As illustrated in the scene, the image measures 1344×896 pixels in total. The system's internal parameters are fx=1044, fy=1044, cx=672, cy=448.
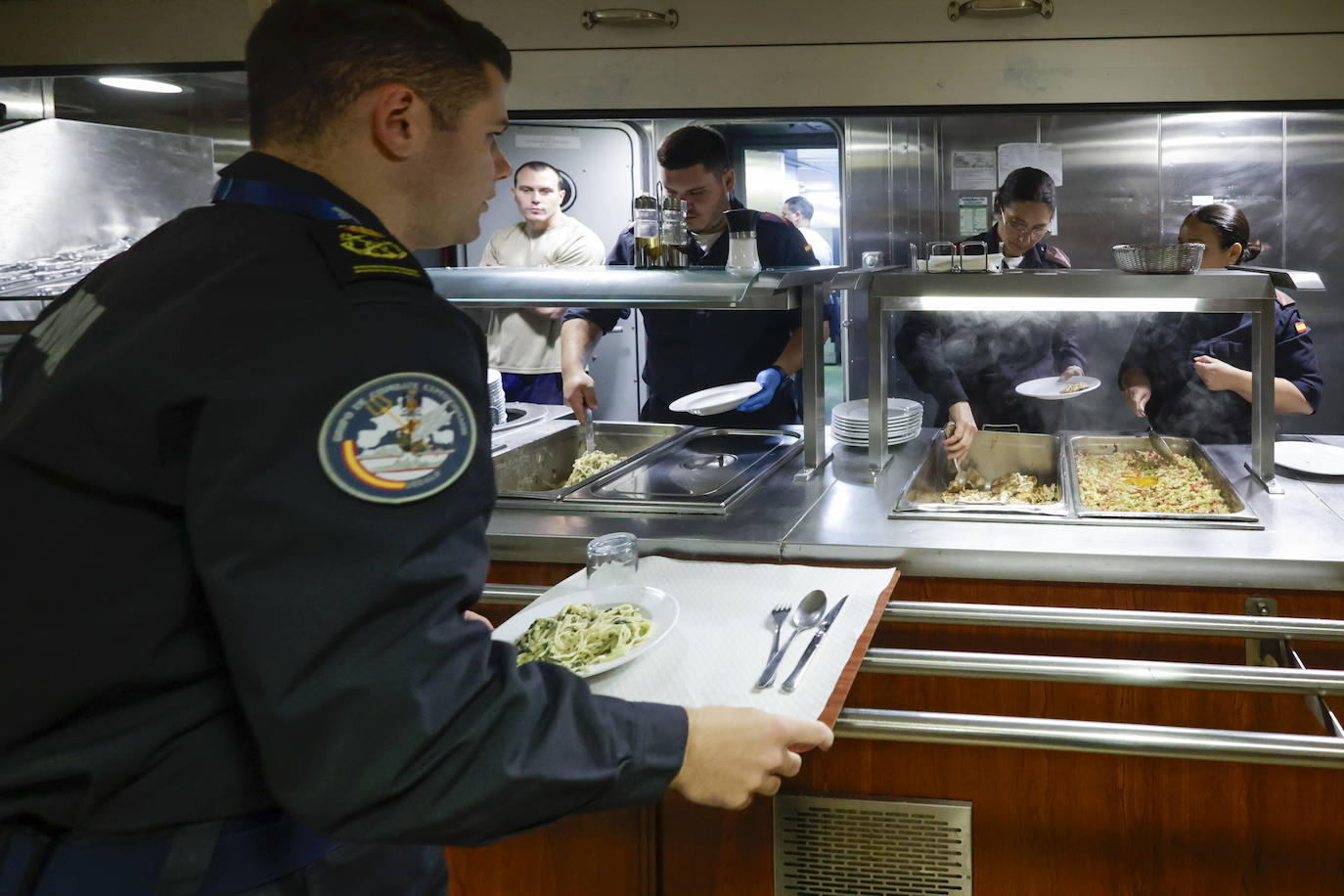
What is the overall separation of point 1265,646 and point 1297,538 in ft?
0.72

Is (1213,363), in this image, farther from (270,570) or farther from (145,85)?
(145,85)

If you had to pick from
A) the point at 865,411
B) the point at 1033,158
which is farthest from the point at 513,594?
the point at 1033,158

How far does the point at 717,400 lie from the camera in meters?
2.72

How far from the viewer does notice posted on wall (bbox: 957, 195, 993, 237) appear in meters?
4.89

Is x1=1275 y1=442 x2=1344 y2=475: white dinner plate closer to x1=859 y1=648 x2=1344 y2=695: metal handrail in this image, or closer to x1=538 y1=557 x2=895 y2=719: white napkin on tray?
x1=859 y1=648 x2=1344 y2=695: metal handrail

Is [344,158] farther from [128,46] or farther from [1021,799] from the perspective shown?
[128,46]

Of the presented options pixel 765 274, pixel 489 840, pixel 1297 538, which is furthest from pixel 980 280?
pixel 489 840

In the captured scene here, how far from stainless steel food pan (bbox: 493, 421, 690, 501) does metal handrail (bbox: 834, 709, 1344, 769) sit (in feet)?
4.53

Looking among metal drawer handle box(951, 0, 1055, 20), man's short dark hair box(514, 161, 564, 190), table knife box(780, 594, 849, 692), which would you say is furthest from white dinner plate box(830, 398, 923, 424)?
man's short dark hair box(514, 161, 564, 190)

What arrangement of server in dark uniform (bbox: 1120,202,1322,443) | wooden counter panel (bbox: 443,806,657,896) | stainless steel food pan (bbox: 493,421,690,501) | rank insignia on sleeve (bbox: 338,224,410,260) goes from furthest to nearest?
server in dark uniform (bbox: 1120,202,1322,443) → stainless steel food pan (bbox: 493,421,690,501) → wooden counter panel (bbox: 443,806,657,896) → rank insignia on sleeve (bbox: 338,224,410,260)

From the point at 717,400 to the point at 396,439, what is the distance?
1921 mm

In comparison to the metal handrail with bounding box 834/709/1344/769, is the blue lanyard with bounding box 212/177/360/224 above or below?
above

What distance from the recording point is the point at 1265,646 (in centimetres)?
183

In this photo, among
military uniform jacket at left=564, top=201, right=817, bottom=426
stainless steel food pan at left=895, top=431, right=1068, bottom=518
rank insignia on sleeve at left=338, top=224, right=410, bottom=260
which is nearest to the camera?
rank insignia on sleeve at left=338, top=224, right=410, bottom=260
